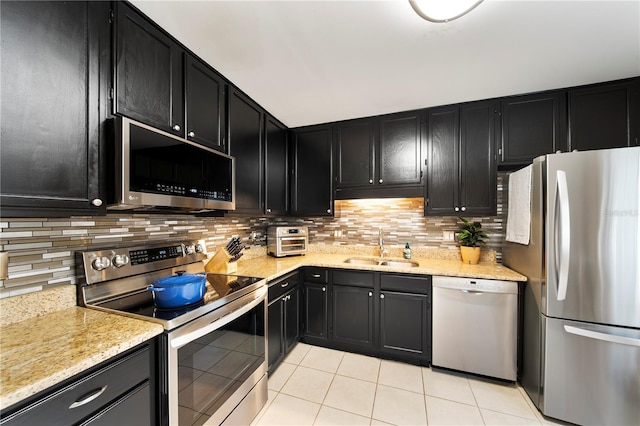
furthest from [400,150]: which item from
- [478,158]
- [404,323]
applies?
[404,323]

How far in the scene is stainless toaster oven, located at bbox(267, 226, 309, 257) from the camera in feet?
8.87

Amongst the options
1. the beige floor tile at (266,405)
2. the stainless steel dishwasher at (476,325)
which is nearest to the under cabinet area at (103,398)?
the beige floor tile at (266,405)

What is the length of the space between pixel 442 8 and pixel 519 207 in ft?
5.19

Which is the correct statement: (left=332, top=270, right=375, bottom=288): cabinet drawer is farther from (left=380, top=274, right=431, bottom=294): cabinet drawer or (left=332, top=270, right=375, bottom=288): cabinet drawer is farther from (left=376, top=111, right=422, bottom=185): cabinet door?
(left=376, top=111, right=422, bottom=185): cabinet door

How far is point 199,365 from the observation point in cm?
124

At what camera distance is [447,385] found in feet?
6.43

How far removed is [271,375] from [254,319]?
Result: 0.75 m

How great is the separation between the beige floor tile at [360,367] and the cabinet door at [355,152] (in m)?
1.69

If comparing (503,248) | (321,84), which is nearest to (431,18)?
(321,84)

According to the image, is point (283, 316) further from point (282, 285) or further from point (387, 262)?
point (387, 262)

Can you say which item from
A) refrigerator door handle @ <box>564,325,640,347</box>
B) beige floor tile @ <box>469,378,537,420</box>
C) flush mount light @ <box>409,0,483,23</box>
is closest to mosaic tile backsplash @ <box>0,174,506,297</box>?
refrigerator door handle @ <box>564,325,640,347</box>

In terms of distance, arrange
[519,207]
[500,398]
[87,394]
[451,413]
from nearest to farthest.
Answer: [87,394] → [451,413] → [500,398] → [519,207]

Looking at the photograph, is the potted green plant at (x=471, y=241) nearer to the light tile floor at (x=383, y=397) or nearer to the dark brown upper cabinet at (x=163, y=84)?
the light tile floor at (x=383, y=397)

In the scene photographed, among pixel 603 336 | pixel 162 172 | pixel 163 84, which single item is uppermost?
pixel 163 84
